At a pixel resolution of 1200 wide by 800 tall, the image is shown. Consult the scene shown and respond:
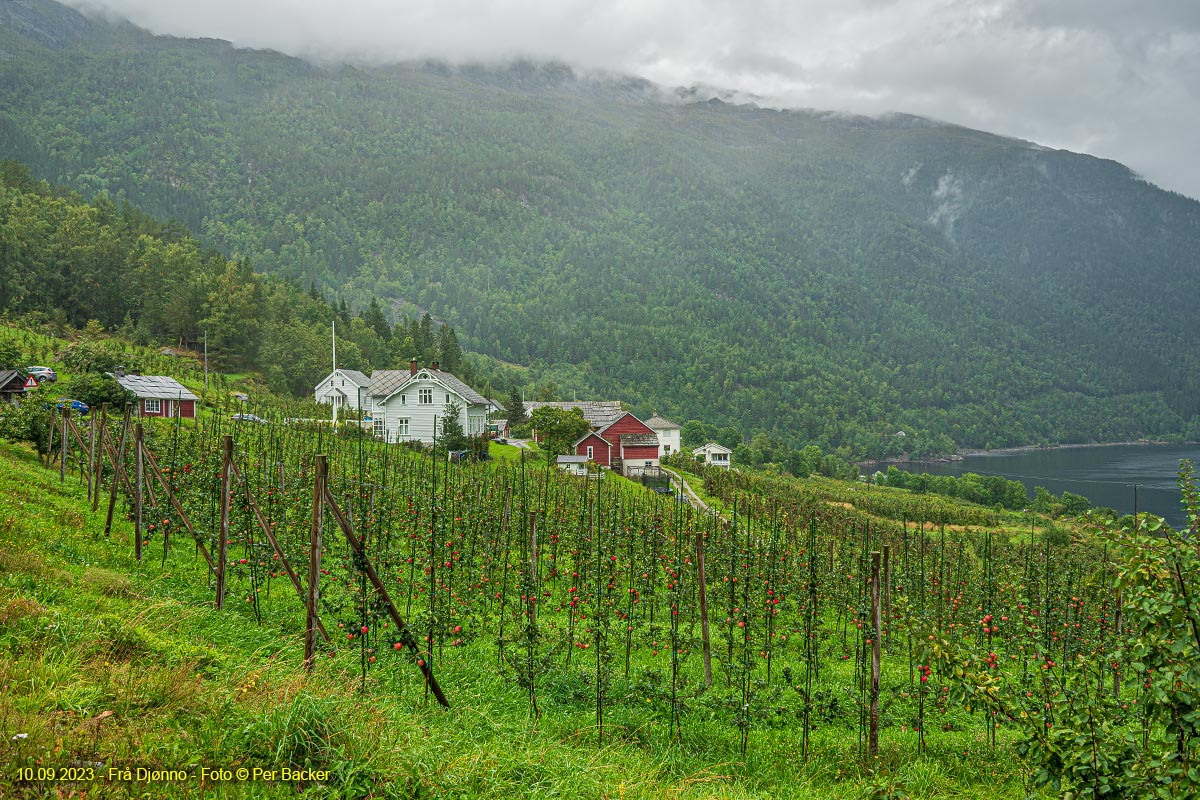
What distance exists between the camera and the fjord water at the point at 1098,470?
7662 cm

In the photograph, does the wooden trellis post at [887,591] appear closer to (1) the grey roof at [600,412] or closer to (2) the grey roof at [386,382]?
(2) the grey roof at [386,382]

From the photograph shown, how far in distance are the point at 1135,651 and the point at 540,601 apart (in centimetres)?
1074

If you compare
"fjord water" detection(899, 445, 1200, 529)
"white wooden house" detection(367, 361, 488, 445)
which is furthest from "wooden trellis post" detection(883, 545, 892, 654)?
"fjord water" detection(899, 445, 1200, 529)

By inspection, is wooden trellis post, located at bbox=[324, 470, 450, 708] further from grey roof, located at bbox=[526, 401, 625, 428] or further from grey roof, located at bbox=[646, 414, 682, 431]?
grey roof, located at bbox=[646, 414, 682, 431]

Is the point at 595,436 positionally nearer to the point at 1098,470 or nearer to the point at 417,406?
the point at 417,406

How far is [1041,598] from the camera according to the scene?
14.2m

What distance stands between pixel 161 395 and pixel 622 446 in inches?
1320

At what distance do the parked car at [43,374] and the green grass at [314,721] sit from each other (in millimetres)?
32315

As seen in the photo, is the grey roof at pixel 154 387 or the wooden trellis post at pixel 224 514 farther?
the grey roof at pixel 154 387

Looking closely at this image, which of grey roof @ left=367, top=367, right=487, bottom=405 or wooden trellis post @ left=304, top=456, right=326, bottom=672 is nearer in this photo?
wooden trellis post @ left=304, top=456, right=326, bottom=672

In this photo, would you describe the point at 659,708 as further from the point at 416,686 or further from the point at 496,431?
the point at 496,431

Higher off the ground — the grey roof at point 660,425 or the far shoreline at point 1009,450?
the grey roof at point 660,425

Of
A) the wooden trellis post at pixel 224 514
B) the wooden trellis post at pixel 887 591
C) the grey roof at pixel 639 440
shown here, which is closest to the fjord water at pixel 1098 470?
the grey roof at pixel 639 440

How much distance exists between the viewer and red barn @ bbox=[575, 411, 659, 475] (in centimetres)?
5741
